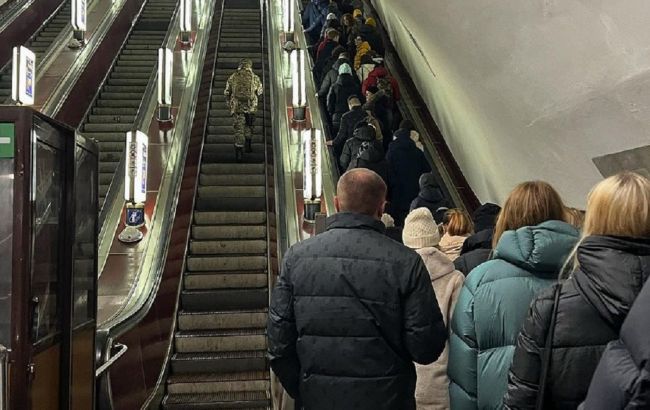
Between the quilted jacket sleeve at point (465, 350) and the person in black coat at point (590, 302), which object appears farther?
the quilted jacket sleeve at point (465, 350)

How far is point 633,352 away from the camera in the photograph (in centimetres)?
130

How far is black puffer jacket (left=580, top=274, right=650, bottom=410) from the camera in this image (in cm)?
127

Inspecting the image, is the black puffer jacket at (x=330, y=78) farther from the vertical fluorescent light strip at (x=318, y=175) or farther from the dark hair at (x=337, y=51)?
the vertical fluorescent light strip at (x=318, y=175)

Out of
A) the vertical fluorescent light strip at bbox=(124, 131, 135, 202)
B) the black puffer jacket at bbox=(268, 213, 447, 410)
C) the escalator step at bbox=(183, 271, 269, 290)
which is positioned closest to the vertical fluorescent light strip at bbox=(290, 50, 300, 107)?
the vertical fluorescent light strip at bbox=(124, 131, 135, 202)

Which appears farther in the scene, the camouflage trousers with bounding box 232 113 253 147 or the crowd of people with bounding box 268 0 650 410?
the camouflage trousers with bounding box 232 113 253 147

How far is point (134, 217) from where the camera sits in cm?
771

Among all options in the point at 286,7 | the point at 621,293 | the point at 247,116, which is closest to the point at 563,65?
the point at 621,293

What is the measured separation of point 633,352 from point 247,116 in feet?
30.8

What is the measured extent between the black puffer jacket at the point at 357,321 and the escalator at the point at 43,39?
31.9ft

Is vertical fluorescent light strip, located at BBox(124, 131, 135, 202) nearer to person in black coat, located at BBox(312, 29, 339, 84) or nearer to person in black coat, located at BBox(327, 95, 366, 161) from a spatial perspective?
person in black coat, located at BBox(327, 95, 366, 161)

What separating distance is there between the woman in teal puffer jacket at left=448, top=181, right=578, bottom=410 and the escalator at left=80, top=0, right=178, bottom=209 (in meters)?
6.51

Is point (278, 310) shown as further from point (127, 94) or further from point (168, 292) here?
point (127, 94)

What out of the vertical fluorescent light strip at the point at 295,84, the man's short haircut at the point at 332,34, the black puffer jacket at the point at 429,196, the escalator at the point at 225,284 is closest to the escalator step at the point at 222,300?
the escalator at the point at 225,284

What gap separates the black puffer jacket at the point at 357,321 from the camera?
2.35m
